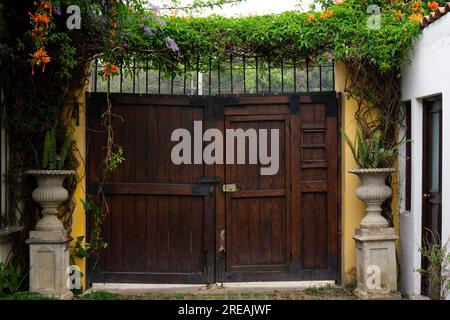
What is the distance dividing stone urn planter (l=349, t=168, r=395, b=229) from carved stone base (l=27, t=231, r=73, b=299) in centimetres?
297

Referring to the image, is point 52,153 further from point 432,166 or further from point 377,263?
point 432,166

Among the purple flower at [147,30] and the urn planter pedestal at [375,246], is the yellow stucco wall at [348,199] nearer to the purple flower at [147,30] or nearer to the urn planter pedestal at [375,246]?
the urn planter pedestal at [375,246]

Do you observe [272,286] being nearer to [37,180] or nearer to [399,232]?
[399,232]

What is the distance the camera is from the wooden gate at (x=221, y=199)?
591 centimetres

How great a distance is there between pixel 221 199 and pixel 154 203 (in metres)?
0.72

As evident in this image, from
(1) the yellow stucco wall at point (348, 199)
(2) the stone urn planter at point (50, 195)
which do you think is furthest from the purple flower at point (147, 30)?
(1) the yellow stucco wall at point (348, 199)

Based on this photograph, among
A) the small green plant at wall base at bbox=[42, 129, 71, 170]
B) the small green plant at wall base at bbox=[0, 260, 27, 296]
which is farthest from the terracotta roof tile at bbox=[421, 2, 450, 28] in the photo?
the small green plant at wall base at bbox=[0, 260, 27, 296]

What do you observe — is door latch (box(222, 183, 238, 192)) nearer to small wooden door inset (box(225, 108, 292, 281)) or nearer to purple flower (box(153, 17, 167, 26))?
small wooden door inset (box(225, 108, 292, 281))

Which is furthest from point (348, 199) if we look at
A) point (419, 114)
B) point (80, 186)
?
point (80, 186)

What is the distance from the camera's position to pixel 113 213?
5910 mm

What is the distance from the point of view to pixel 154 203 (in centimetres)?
594

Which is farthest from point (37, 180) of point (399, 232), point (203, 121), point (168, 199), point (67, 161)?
point (399, 232)

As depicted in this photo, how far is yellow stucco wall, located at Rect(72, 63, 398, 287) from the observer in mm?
5793

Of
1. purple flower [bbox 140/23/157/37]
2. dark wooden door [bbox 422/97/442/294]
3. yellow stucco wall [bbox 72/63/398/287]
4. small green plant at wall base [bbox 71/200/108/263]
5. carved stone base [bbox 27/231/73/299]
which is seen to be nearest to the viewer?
dark wooden door [bbox 422/97/442/294]
